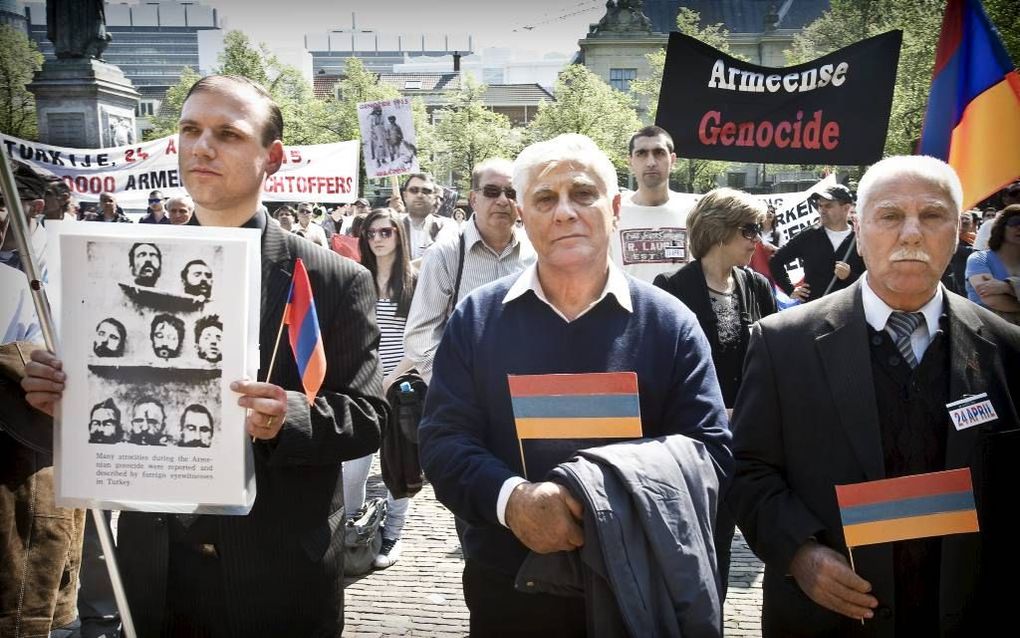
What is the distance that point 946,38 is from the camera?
4.45 meters

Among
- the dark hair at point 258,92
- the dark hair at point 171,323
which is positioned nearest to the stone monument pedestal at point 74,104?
the dark hair at point 258,92

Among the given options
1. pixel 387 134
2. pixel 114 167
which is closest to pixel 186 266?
pixel 387 134

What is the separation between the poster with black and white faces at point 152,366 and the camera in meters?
1.95

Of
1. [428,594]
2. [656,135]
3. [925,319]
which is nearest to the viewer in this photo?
[925,319]

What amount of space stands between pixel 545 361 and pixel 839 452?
0.84 meters

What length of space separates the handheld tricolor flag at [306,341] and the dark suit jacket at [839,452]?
3.97ft

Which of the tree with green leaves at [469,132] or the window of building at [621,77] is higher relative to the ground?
the window of building at [621,77]

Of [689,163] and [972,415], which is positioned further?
[689,163]

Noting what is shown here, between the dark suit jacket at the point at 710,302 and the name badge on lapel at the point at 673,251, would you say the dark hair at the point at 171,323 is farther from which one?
the name badge on lapel at the point at 673,251

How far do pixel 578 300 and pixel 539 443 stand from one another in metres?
0.42

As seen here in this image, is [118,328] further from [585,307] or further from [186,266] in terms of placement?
[585,307]

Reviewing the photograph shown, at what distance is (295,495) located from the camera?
7.54ft

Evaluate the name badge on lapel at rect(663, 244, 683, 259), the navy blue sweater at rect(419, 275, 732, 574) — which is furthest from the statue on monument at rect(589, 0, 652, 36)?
the navy blue sweater at rect(419, 275, 732, 574)

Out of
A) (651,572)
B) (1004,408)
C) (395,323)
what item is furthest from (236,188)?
(395,323)
